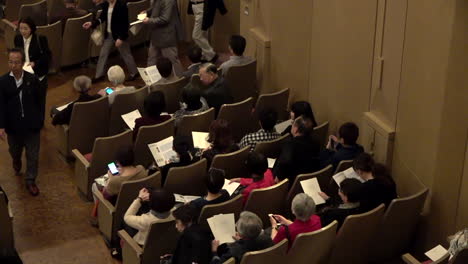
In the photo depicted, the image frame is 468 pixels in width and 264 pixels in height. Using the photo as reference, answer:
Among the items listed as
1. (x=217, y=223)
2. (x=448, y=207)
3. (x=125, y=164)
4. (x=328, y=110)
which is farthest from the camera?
(x=328, y=110)

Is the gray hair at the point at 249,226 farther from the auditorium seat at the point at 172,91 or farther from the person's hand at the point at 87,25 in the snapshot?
the person's hand at the point at 87,25

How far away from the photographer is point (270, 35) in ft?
31.4

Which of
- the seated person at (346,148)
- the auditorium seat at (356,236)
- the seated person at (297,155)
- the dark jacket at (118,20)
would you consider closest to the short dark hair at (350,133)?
the seated person at (346,148)

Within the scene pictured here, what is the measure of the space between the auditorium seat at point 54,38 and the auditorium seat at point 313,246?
6198mm

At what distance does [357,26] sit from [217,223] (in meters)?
2.69

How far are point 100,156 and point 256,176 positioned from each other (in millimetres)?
1791

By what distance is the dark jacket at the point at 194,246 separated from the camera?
5.49 meters

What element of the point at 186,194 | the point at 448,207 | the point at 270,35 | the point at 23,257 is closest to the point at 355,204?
the point at 448,207

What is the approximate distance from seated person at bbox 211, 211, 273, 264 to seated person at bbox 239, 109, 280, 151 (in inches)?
76.0

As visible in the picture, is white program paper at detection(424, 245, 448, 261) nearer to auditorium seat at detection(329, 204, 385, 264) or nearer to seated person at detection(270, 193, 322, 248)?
auditorium seat at detection(329, 204, 385, 264)

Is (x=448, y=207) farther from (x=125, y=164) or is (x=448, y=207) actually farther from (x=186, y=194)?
(x=125, y=164)

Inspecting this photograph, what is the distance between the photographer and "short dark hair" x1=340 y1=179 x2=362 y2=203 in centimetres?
600

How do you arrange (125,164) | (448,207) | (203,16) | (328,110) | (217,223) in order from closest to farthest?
1. (217,223)
2. (448,207)
3. (125,164)
4. (328,110)
5. (203,16)

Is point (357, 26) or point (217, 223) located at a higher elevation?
point (357, 26)
